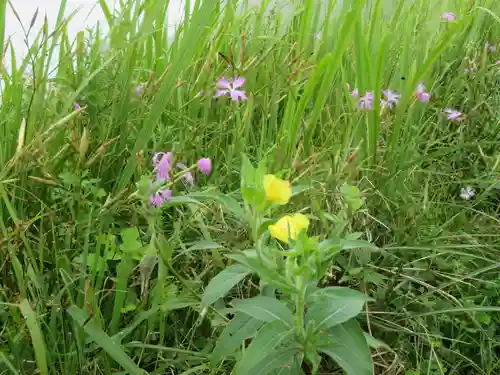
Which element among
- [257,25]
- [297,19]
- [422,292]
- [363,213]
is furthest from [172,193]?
[297,19]

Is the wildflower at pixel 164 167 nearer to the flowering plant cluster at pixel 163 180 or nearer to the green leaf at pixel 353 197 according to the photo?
the flowering plant cluster at pixel 163 180

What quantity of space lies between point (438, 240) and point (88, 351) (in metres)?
0.75

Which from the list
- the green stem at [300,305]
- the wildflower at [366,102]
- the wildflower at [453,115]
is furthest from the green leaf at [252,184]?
the wildflower at [453,115]

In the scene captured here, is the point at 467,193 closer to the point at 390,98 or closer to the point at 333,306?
the point at 390,98

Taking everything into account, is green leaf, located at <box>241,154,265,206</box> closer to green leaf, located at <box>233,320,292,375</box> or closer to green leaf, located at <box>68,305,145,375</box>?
green leaf, located at <box>233,320,292,375</box>

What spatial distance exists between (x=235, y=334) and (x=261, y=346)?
0.09m

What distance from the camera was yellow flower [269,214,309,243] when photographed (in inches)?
33.6

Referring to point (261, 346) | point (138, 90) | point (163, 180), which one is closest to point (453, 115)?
point (138, 90)

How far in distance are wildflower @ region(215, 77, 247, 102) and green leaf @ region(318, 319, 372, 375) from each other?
2.35 ft

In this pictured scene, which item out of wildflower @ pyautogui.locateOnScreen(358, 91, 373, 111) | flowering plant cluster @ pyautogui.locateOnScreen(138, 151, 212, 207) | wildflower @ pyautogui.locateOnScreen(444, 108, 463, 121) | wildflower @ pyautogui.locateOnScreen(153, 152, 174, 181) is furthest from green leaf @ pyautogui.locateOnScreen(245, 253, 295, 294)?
wildflower @ pyautogui.locateOnScreen(444, 108, 463, 121)

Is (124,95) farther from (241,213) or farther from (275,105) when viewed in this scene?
(241,213)

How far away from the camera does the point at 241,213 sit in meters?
0.94

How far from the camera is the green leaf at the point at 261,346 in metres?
0.82

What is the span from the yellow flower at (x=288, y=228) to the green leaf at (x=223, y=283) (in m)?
0.11
